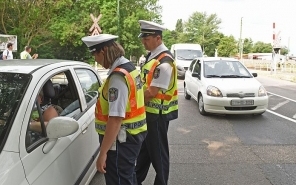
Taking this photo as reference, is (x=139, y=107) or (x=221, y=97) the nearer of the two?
(x=139, y=107)

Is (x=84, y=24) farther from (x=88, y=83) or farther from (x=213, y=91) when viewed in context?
(x=88, y=83)

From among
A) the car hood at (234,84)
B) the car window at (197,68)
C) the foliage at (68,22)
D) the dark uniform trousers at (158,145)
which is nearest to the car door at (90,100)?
the dark uniform trousers at (158,145)

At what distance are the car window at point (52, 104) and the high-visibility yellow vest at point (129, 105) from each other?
1.48 ft

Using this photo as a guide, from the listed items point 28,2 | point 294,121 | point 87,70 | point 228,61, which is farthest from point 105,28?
point 87,70

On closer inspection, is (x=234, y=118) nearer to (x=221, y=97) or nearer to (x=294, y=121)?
(x=221, y=97)

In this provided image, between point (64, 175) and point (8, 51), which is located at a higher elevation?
point (8, 51)

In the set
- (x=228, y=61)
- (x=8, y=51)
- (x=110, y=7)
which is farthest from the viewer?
(x=110, y=7)

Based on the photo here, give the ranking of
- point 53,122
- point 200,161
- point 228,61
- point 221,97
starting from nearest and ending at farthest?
1. point 53,122
2. point 200,161
3. point 221,97
4. point 228,61

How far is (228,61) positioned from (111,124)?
23.2 feet

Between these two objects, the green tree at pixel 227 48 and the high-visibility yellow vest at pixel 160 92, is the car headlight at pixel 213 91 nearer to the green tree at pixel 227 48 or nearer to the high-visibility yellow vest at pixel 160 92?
the high-visibility yellow vest at pixel 160 92

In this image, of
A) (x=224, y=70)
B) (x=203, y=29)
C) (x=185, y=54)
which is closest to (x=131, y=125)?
(x=224, y=70)

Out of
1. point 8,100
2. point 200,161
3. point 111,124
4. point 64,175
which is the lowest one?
point 200,161

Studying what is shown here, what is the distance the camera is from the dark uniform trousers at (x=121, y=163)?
2.43m

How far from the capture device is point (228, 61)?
873cm
